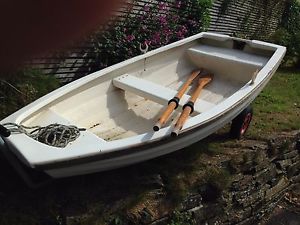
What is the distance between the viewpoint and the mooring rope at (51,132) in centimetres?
301

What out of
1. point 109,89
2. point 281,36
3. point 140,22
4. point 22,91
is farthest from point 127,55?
point 281,36

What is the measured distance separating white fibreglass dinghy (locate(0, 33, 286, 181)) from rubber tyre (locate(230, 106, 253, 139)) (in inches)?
6.5

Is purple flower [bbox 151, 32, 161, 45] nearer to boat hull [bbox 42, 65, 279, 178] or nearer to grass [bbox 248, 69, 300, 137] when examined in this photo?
grass [bbox 248, 69, 300, 137]

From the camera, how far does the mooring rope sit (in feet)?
9.87

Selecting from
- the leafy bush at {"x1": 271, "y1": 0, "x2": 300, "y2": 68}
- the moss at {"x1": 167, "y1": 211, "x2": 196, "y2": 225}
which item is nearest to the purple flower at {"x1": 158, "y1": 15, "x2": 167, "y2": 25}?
the moss at {"x1": 167, "y1": 211, "x2": 196, "y2": 225}

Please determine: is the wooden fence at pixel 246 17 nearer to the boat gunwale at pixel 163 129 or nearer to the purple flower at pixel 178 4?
the purple flower at pixel 178 4

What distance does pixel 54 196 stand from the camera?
10.6ft

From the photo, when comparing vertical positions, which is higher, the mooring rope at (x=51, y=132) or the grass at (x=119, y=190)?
the mooring rope at (x=51, y=132)

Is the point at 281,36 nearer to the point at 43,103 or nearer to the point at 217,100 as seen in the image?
the point at 217,100

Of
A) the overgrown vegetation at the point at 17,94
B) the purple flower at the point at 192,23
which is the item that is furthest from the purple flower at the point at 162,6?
the overgrown vegetation at the point at 17,94

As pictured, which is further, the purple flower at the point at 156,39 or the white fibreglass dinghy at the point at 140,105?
the purple flower at the point at 156,39

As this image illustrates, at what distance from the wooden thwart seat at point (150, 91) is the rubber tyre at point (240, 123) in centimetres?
66

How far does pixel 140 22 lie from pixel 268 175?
2.76 meters

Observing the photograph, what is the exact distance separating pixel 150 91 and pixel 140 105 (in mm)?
444
